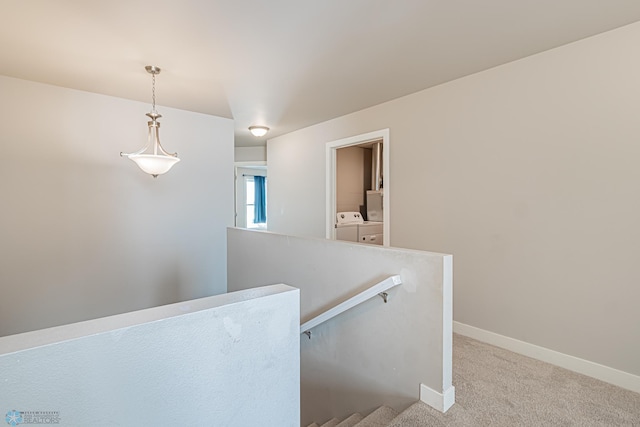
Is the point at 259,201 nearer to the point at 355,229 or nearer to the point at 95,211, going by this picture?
the point at 355,229

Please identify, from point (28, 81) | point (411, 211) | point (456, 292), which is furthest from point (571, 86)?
point (28, 81)

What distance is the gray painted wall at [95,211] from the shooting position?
271 centimetres

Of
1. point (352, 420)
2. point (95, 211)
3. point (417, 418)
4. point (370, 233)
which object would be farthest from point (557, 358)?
point (95, 211)

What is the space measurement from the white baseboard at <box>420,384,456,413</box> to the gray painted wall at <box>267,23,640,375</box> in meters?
1.03

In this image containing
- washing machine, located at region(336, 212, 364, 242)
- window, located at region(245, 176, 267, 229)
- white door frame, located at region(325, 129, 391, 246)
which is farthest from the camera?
window, located at region(245, 176, 267, 229)

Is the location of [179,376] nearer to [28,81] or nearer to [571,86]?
[571,86]

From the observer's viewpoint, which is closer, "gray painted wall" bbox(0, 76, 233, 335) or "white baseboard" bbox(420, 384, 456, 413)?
"white baseboard" bbox(420, 384, 456, 413)

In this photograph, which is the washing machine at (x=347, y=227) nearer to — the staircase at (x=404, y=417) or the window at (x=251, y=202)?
the staircase at (x=404, y=417)

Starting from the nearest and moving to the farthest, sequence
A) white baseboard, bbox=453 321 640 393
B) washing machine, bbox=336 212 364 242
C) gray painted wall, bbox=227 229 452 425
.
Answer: gray painted wall, bbox=227 229 452 425, white baseboard, bbox=453 321 640 393, washing machine, bbox=336 212 364 242

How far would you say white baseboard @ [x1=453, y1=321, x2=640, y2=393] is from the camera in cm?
→ 187

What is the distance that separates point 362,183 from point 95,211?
396 centimetres

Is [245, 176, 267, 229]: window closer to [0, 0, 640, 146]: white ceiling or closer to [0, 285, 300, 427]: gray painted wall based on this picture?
[0, 0, 640, 146]: white ceiling

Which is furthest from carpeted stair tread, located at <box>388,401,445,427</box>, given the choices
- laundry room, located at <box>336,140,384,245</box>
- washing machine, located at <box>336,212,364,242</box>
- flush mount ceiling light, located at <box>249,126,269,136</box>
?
flush mount ceiling light, located at <box>249,126,269,136</box>

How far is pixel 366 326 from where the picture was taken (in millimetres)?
2037
